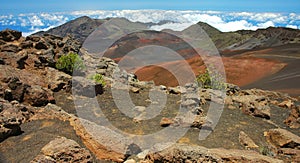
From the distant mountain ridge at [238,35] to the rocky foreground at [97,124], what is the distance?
220 ft

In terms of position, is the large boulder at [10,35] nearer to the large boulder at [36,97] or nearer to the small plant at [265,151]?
the large boulder at [36,97]

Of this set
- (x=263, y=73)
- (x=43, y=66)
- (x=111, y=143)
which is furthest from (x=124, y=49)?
(x=111, y=143)

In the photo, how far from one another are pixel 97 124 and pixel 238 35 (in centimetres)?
12049

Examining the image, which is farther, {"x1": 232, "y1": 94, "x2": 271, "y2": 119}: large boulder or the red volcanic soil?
the red volcanic soil

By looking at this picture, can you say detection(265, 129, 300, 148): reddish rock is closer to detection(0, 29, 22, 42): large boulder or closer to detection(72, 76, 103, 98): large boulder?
detection(72, 76, 103, 98): large boulder

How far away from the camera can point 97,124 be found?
891 cm

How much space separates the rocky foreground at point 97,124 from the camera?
19.6 ft

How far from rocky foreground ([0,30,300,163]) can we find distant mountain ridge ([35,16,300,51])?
67107 millimetres

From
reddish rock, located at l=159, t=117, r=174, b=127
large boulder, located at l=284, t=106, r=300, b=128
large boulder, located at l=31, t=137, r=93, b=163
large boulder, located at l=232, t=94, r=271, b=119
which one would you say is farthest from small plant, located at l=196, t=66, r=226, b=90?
large boulder, located at l=31, t=137, r=93, b=163

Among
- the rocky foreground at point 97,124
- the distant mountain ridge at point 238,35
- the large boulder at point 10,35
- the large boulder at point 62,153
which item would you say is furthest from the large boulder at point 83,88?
the distant mountain ridge at point 238,35

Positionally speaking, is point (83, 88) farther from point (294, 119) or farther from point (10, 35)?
point (294, 119)

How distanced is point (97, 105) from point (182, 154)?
6.43 m

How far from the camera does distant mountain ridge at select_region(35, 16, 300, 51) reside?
297 ft

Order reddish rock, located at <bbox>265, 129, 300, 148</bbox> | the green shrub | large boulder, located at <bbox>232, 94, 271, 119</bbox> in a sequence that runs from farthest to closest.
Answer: the green shrub < large boulder, located at <bbox>232, 94, 271, 119</bbox> < reddish rock, located at <bbox>265, 129, 300, 148</bbox>
